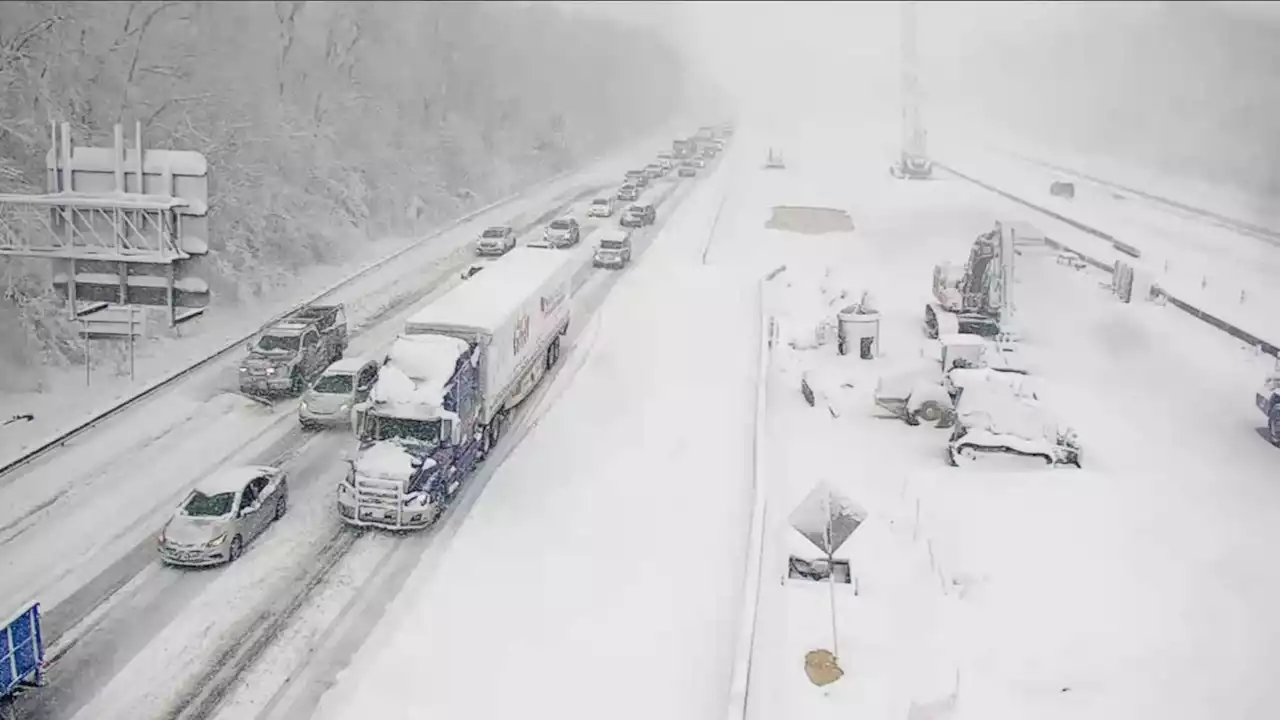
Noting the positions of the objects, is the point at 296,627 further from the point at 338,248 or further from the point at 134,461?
the point at 338,248

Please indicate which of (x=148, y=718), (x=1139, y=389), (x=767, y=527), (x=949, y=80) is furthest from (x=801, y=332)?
(x=949, y=80)

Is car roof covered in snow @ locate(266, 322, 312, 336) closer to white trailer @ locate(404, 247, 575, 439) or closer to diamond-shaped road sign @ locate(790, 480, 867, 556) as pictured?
white trailer @ locate(404, 247, 575, 439)

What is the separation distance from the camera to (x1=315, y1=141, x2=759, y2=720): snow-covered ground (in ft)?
49.9

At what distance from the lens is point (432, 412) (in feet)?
67.0

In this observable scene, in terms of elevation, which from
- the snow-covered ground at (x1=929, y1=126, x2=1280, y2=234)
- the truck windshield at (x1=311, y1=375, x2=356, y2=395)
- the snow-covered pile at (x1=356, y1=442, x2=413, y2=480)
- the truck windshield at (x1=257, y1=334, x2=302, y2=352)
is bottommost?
the snow-covered pile at (x1=356, y1=442, x2=413, y2=480)

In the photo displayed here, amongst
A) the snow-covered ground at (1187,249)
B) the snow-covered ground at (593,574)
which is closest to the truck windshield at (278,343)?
the snow-covered ground at (593,574)

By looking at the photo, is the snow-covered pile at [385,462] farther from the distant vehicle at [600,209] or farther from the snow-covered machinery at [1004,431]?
the distant vehicle at [600,209]

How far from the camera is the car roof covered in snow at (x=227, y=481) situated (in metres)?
19.4

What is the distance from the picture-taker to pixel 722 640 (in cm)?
1659

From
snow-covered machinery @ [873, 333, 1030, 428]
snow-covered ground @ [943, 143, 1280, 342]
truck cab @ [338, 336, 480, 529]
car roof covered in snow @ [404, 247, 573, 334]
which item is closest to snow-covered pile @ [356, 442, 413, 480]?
truck cab @ [338, 336, 480, 529]

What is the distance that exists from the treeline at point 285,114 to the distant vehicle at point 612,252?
10736 millimetres

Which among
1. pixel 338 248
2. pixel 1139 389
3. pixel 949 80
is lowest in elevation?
pixel 1139 389

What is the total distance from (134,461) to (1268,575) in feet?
74.9

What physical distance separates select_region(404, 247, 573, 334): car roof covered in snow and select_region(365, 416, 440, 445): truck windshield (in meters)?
2.54
